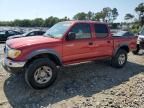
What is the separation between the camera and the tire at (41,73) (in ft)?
17.8

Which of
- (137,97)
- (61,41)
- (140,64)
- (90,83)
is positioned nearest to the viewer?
(137,97)

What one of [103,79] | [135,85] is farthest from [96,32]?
[135,85]

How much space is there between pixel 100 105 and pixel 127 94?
1.10 m

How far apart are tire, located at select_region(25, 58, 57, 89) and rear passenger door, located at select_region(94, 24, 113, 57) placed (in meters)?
2.05

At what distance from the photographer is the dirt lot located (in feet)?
16.5

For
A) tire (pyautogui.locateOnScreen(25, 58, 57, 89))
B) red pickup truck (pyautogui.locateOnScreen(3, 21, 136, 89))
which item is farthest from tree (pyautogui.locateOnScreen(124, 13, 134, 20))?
tire (pyautogui.locateOnScreen(25, 58, 57, 89))

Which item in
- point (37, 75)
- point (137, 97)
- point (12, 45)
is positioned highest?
point (12, 45)

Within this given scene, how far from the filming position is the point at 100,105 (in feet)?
16.3

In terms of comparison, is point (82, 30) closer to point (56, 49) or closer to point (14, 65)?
point (56, 49)

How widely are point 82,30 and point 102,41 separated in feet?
3.27

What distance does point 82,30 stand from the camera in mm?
6773

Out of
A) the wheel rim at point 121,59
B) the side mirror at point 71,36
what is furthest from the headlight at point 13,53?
the wheel rim at point 121,59

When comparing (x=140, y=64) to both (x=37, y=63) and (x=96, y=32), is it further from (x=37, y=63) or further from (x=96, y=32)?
(x=37, y=63)

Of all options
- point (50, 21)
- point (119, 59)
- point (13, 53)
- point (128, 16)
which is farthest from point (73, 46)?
point (128, 16)
